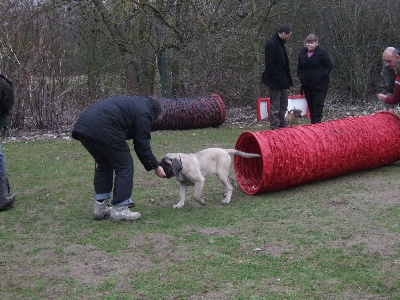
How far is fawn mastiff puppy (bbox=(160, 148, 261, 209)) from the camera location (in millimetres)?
7098

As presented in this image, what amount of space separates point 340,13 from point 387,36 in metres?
1.58

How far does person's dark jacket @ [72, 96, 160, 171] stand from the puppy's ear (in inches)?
14.1

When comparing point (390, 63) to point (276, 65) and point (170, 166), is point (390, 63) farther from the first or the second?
point (170, 166)

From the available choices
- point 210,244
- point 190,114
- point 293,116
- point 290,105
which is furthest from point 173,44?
point 210,244

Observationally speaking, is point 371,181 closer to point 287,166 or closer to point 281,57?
point 287,166

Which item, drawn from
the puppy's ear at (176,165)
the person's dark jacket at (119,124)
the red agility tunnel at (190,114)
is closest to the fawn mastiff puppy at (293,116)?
the red agility tunnel at (190,114)

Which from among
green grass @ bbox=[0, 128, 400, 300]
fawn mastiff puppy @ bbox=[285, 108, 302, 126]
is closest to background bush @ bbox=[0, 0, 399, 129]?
fawn mastiff puppy @ bbox=[285, 108, 302, 126]

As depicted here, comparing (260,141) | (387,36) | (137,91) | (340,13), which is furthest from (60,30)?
(260,141)

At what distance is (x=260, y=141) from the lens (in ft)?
26.3

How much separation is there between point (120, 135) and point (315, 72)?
233 inches

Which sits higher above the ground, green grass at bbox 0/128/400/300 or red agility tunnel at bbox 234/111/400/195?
red agility tunnel at bbox 234/111/400/195

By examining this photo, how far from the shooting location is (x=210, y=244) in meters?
5.97

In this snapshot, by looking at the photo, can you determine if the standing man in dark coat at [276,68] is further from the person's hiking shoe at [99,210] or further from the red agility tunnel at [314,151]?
the person's hiking shoe at [99,210]

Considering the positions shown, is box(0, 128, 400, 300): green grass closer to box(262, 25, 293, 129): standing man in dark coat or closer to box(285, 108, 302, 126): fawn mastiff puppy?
box(262, 25, 293, 129): standing man in dark coat
